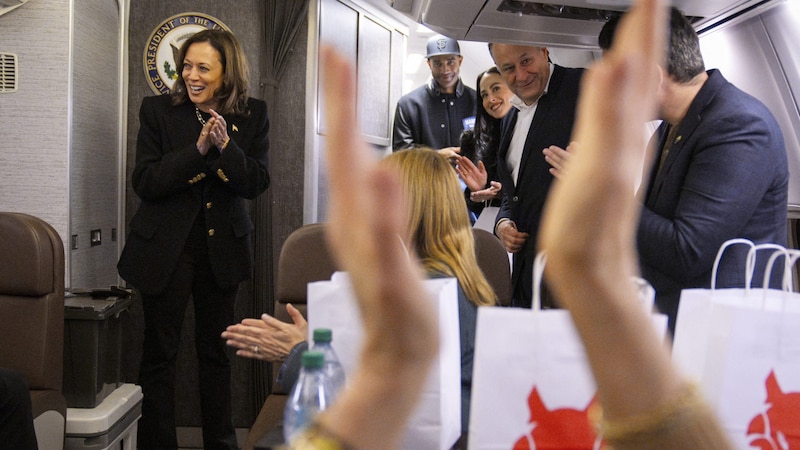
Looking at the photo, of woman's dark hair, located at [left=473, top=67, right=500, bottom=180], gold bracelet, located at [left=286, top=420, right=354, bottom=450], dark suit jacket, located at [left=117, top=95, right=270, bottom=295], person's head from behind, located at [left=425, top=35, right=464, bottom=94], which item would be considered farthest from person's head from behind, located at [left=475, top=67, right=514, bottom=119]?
gold bracelet, located at [left=286, top=420, right=354, bottom=450]

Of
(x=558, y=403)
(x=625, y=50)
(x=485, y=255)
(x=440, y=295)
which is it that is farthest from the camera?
(x=485, y=255)

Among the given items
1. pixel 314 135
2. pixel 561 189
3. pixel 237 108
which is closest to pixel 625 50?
pixel 561 189

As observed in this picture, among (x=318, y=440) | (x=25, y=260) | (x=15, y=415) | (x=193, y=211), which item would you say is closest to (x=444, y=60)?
(x=193, y=211)

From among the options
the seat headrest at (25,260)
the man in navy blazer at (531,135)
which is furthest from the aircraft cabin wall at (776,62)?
the seat headrest at (25,260)

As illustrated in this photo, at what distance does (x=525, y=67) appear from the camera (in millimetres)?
2303

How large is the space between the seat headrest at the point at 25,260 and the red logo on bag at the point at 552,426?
1.82 meters

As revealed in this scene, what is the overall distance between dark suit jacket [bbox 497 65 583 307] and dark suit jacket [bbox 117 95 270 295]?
1097mm

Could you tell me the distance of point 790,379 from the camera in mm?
967

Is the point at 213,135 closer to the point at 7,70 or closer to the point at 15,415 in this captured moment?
the point at 7,70

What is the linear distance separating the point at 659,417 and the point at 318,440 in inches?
8.0

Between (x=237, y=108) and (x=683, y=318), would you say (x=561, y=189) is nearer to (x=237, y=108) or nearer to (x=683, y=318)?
(x=683, y=318)

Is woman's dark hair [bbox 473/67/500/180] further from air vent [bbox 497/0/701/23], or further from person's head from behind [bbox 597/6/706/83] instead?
person's head from behind [bbox 597/6/706/83]

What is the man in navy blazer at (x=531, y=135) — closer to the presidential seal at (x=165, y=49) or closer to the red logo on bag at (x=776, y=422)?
the red logo on bag at (x=776, y=422)

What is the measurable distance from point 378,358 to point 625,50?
206mm
